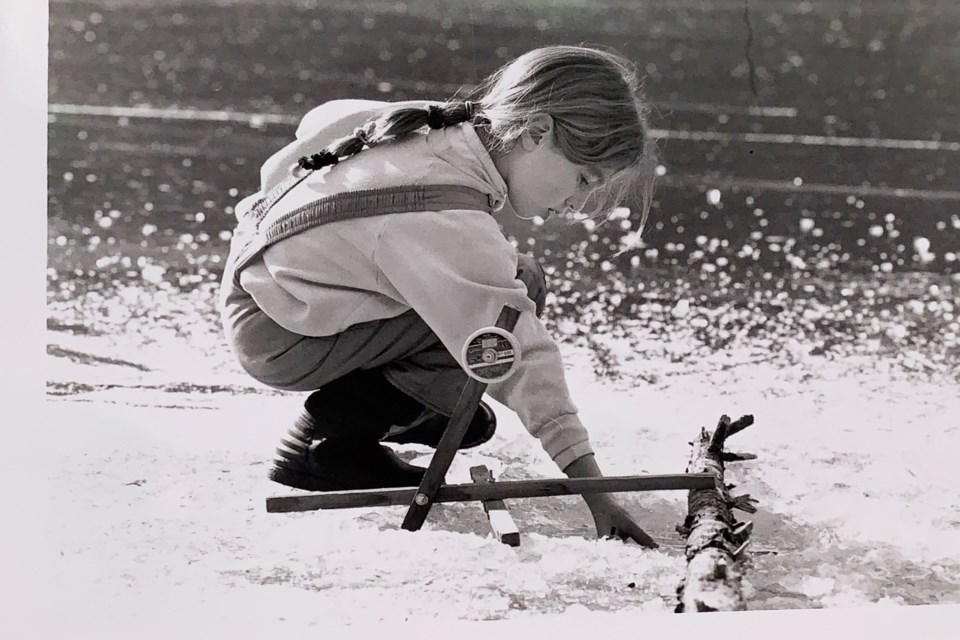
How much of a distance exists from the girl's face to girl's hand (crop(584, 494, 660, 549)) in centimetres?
33

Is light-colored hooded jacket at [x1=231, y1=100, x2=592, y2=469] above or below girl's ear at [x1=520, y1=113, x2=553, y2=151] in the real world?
below

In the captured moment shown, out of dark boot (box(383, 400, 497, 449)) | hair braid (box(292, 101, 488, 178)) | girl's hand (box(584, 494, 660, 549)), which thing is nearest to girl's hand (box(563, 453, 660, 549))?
girl's hand (box(584, 494, 660, 549))

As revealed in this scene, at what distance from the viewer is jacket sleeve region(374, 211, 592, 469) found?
43.8 inches

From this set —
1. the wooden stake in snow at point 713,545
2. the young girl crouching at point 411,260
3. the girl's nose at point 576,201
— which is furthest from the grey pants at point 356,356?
the wooden stake in snow at point 713,545

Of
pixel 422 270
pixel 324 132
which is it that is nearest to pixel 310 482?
pixel 422 270

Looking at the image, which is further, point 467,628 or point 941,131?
point 941,131

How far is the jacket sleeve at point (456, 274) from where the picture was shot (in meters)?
1.11

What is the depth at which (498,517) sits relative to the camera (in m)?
1.16

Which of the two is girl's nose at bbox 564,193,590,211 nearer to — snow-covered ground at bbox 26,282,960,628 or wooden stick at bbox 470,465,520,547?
snow-covered ground at bbox 26,282,960,628

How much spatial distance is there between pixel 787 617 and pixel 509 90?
671 millimetres

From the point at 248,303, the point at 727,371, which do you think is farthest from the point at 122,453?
the point at 727,371

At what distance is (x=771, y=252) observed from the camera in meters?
1.31

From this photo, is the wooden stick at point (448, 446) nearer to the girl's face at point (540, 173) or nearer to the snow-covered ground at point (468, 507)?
the snow-covered ground at point (468, 507)

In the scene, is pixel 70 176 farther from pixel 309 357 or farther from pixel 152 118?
pixel 309 357
